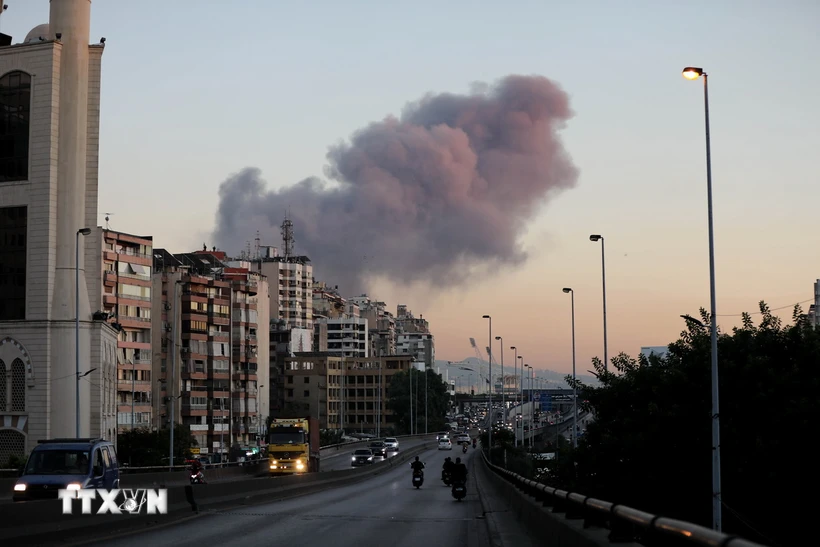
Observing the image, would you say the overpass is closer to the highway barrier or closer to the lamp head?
the highway barrier

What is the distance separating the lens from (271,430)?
68.4 meters

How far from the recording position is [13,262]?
86125mm

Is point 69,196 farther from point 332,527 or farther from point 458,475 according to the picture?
point 332,527

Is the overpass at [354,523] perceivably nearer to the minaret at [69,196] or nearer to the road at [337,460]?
the minaret at [69,196]

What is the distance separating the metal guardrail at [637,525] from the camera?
5.93 metres

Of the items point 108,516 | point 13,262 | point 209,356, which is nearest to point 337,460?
point 13,262

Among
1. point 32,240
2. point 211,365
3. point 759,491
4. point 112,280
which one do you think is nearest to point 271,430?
point 32,240

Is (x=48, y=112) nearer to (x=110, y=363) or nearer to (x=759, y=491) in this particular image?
(x=110, y=363)

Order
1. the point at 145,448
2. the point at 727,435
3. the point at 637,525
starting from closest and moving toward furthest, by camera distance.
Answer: the point at 637,525 → the point at 727,435 → the point at 145,448

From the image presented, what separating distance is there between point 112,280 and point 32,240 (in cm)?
4196

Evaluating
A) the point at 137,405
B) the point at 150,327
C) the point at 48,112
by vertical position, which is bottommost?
the point at 137,405

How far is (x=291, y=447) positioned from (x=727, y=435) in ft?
128

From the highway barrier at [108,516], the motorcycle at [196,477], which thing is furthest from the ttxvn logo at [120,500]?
the motorcycle at [196,477]

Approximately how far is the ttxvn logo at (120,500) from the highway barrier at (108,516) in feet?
0.48
